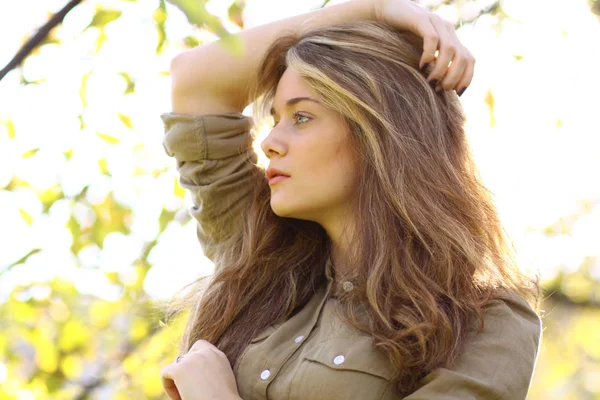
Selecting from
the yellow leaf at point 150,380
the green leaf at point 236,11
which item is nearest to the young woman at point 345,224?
the green leaf at point 236,11

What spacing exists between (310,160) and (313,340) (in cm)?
46

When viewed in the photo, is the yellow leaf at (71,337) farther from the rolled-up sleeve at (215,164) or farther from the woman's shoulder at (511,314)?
the woman's shoulder at (511,314)

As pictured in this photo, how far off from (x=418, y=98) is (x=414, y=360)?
720mm

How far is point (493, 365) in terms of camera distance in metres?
1.98

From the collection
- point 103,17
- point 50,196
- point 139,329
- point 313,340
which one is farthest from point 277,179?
point 139,329

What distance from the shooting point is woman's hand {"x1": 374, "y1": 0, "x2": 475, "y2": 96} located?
2.35 meters

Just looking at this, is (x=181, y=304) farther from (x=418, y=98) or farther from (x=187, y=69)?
(x=418, y=98)

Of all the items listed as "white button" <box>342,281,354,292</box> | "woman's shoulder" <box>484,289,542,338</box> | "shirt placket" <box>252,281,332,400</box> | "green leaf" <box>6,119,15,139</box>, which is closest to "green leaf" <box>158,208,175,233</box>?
"green leaf" <box>6,119,15,139</box>

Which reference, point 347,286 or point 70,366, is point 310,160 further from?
point 70,366

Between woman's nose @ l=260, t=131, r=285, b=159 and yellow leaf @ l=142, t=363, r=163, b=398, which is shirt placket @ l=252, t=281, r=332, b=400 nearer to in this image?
woman's nose @ l=260, t=131, r=285, b=159

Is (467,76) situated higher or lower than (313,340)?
higher

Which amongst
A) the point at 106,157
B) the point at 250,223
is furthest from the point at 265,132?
the point at 106,157

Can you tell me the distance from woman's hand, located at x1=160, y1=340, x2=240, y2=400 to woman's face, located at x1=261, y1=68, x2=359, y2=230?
1.34 ft

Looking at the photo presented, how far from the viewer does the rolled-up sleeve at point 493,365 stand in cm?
194
